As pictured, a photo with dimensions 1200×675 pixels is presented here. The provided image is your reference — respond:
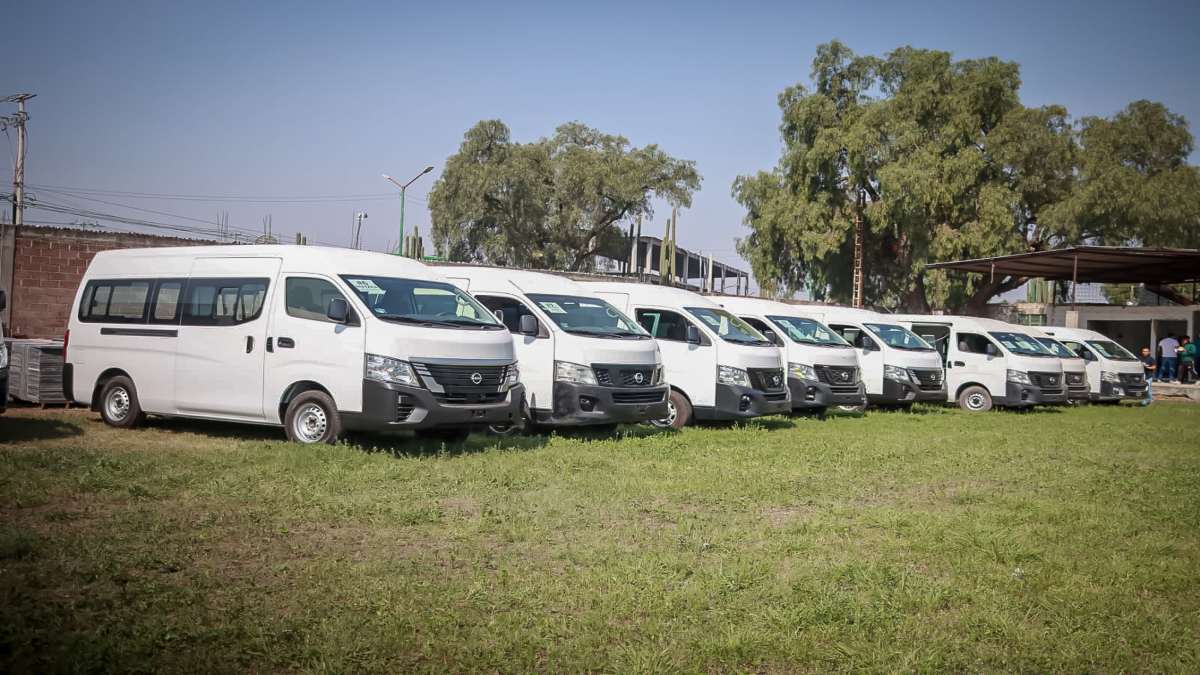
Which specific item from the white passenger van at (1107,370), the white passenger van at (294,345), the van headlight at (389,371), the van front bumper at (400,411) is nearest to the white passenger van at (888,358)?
the white passenger van at (1107,370)

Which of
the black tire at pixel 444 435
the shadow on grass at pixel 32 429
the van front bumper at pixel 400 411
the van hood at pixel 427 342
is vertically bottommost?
the shadow on grass at pixel 32 429

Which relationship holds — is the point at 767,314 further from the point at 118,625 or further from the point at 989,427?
the point at 118,625

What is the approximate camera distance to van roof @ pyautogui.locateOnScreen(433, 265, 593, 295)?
41.4 ft

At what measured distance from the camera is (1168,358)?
28.3 meters

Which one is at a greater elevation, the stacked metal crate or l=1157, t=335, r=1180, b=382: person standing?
l=1157, t=335, r=1180, b=382: person standing

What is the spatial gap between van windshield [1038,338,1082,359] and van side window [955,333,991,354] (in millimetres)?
1959

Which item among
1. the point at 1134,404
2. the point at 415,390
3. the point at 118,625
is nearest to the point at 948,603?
the point at 118,625

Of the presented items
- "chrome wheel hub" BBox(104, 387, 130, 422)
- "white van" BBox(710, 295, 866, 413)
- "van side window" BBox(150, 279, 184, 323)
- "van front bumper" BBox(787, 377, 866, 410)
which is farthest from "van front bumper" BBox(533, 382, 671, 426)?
"chrome wheel hub" BBox(104, 387, 130, 422)

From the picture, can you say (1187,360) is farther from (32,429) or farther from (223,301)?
(32,429)

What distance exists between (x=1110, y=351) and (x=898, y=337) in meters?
8.25

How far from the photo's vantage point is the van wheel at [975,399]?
19703 mm

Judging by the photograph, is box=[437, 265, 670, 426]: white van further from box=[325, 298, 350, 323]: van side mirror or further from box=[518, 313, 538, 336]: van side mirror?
box=[325, 298, 350, 323]: van side mirror

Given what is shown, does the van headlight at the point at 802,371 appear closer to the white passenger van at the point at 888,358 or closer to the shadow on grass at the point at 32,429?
the white passenger van at the point at 888,358

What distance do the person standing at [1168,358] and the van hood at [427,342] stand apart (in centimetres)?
2526
